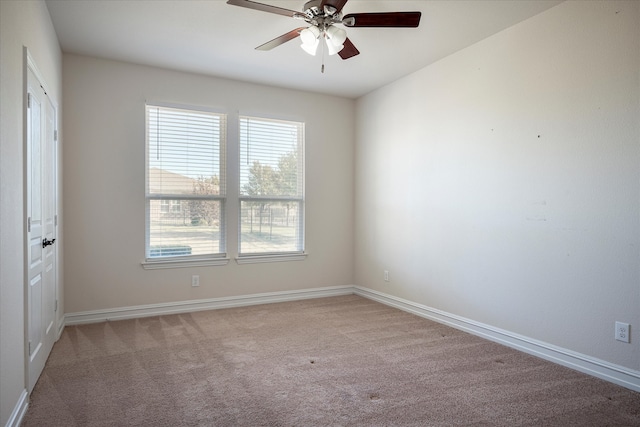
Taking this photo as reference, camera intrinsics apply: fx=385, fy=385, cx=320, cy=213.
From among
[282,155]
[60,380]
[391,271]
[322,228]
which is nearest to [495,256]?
[391,271]

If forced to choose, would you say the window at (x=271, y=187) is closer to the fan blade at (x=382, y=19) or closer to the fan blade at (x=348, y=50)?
the fan blade at (x=348, y=50)

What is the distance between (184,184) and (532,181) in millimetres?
3518

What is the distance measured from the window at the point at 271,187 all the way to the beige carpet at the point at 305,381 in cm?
132

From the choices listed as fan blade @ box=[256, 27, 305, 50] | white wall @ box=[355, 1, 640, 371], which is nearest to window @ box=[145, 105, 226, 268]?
fan blade @ box=[256, 27, 305, 50]

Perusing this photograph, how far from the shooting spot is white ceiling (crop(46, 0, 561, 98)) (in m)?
2.96

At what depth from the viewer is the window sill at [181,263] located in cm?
421

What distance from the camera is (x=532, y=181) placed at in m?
3.13

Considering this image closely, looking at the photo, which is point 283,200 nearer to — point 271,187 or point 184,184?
point 271,187

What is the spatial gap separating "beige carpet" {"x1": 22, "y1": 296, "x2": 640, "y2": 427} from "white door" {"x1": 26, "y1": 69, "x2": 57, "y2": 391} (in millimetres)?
225

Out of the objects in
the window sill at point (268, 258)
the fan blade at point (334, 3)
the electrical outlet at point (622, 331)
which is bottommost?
the electrical outlet at point (622, 331)

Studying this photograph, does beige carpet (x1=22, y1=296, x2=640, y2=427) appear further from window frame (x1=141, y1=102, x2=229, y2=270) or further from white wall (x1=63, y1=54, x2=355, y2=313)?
window frame (x1=141, y1=102, x2=229, y2=270)

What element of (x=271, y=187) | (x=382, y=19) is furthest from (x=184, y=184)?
(x=382, y=19)

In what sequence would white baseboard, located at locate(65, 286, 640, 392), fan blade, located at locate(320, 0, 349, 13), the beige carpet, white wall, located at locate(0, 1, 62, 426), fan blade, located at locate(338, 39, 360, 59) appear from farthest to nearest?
fan blade, located at locate(338, 39, 360, 59) < white baseboard, located at locate(65, 286, 640, 392) < fan blade, located at locate(320, 0, 349, 13) < the beige carpet < white wall, located at locate(0, 1, 62, 426)

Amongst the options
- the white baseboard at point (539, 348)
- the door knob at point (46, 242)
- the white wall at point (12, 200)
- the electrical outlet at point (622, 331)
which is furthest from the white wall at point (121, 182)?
the electrical outlet at point (622, 331)
